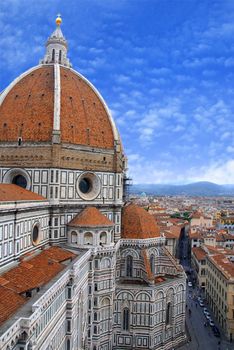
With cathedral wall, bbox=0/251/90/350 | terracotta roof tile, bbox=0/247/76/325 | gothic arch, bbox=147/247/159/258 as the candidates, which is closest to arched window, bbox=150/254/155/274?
gothic arch, bbox=147/247/159/258

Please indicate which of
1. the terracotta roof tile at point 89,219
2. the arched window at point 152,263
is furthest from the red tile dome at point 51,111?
the arched window at point 152,263

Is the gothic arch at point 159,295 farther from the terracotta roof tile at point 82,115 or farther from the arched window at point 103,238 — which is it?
the terracotta roof tile at point 82,115

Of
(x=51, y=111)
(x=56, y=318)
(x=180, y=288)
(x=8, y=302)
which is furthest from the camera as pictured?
(x=180, y=288)

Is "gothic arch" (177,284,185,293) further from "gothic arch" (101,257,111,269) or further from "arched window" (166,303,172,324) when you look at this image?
"gothic arch" (101,257,111,269)

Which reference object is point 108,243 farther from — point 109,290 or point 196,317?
point 196,317

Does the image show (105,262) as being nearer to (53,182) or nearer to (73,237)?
(73,237)

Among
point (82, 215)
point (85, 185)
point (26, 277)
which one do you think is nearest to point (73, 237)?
point (82, 215)
